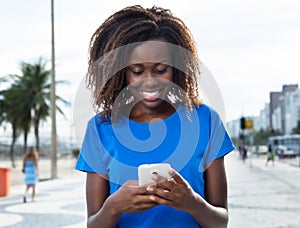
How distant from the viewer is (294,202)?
12406mm

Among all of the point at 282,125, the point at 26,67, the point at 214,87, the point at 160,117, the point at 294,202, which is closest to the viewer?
the point at 214,87

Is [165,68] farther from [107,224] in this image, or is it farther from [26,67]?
[26,67]

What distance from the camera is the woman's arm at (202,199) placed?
1.61 meters

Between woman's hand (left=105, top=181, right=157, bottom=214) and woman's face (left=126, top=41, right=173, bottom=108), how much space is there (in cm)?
35

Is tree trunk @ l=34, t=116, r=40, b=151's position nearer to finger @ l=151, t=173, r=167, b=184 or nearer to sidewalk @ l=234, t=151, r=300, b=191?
sidewalk @ l=234, t=151, r=300, b=191

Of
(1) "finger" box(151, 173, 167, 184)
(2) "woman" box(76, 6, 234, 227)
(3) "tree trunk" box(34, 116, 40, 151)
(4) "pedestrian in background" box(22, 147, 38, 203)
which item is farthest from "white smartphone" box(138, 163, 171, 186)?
(3) "tree trunk" box(34, 116, 40, 151)

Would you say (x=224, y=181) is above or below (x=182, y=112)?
below

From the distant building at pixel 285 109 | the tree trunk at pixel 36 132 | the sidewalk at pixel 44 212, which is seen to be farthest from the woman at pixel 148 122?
the distant building at pixel 285 109

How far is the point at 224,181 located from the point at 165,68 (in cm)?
45

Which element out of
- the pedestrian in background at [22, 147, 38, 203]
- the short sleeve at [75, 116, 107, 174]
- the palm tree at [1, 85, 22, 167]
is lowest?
the pedestrian in background at [22, 147, 38, 203]

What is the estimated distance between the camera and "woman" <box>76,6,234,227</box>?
1818 millimetres

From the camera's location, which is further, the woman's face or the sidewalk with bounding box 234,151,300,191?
the sidewalk with bounding box 234,151,300,191

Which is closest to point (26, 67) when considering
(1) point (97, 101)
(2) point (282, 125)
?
(1) point (97, 101)

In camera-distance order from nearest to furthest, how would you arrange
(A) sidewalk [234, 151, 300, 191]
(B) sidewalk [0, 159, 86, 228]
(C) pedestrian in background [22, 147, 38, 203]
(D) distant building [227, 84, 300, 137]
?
(B) sidewalk [0, 159, 86, 228] → (C) pedestrian in background [22, 147, 38, 203] → (A) sidewalk [234, 151, 300, 191] → (D) distant building [227, 84, 300, 137]
